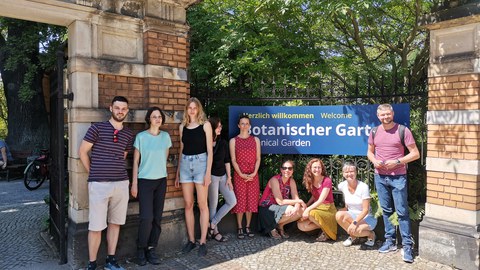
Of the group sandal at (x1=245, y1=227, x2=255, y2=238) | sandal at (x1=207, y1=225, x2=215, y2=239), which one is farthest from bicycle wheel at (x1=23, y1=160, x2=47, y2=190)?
sandal at (x1=245, y1=227, x2=255, y2=238)

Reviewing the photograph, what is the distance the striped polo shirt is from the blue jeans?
3267mm

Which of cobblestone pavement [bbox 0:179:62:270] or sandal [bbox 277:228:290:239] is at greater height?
sandal [bbox 277:228:290:239]

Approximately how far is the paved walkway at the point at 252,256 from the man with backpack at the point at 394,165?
1.09 ft

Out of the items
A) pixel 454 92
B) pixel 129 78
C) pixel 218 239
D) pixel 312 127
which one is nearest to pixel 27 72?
pixel 129 78

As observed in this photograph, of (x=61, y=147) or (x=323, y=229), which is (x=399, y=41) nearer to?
(x=323, y=229)

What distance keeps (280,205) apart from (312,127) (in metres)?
1.33

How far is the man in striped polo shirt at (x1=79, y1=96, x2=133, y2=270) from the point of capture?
4012 millimetres

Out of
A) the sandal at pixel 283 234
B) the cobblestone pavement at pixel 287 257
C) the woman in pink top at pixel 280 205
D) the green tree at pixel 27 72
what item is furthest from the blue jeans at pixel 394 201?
the green tree at pixel 27 72

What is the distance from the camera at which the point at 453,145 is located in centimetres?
441

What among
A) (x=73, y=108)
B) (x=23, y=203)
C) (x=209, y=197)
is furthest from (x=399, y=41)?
(x=23, y=203)

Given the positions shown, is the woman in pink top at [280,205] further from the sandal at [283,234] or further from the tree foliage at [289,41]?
the tree foliage at [289,41]

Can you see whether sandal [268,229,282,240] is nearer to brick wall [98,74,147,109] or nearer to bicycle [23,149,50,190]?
brick wall [98,74,147,109]

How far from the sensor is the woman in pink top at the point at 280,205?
533cm

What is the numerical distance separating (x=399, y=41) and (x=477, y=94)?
444 cm
